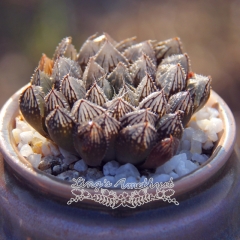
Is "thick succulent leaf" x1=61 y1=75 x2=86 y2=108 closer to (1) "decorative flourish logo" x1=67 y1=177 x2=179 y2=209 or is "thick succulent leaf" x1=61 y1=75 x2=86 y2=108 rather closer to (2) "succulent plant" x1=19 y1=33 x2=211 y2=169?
(2) "succulent plant" x1=19 y1=33 x2=211 y2=169

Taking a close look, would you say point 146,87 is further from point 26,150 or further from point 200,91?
point 26,150

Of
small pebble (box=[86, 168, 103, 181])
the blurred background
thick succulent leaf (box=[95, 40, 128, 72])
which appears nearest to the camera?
small pebble (box=[86, 168, 103, 181])

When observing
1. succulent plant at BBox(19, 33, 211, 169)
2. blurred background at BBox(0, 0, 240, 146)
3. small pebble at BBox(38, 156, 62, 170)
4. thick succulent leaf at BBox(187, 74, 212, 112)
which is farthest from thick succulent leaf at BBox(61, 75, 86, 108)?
blurred background at BBox(0, 0, 240, 146)

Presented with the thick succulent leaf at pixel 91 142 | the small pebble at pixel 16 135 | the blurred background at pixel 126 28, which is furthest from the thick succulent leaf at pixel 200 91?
the blurred background at pixel 126 28

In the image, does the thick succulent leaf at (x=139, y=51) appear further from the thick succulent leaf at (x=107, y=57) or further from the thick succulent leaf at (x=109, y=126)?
the thick succulent leaf at (x=109, y=126)

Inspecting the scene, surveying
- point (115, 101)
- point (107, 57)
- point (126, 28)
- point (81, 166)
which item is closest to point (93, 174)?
point (81, 166)

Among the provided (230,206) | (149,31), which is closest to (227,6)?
(149,31)

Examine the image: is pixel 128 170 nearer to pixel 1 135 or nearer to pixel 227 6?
pixel 1 135
